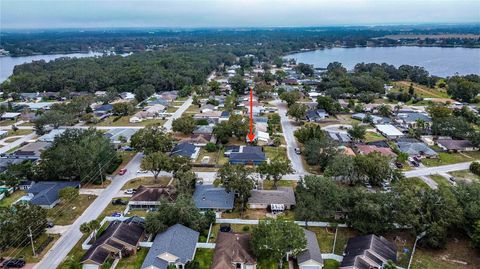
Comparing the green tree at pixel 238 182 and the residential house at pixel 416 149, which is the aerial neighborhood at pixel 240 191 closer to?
the green tree at pixel 238 182

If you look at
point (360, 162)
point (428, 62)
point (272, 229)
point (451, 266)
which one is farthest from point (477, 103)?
point (428, 62)

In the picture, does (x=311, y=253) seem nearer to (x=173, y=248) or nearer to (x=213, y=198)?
(x=173, y=248)

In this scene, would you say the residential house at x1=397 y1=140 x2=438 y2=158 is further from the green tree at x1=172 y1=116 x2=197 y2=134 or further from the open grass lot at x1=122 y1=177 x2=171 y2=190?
the open grass lot at x1=122 y1=177 x2=171 y2=190

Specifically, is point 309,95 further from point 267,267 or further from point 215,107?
point 267,267

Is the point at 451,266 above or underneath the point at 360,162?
underneath

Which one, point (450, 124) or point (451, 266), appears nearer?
point (451, 266)

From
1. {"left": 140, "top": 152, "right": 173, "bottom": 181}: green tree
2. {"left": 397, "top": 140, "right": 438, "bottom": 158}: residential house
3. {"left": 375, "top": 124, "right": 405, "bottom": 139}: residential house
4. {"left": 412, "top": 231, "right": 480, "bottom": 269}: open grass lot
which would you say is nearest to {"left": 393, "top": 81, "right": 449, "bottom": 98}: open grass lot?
{"left": 375, "top": 124, "right": 405, "bottom": 139}: residential house

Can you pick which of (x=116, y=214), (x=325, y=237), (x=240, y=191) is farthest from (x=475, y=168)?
(x=116, y=214)
